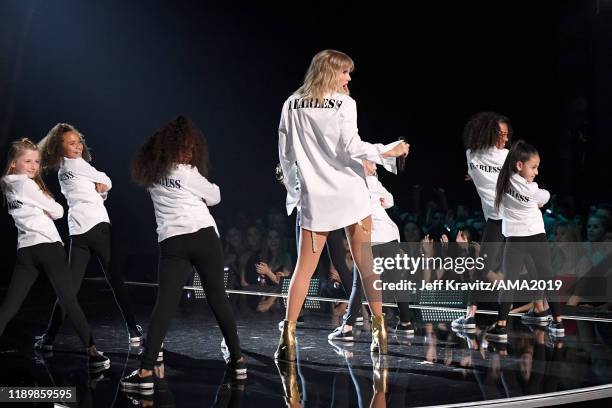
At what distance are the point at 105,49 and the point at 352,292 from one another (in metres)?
4.49

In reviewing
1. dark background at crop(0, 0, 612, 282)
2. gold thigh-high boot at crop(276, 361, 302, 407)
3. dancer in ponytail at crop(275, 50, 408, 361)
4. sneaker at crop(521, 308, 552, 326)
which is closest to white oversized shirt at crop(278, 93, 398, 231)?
dancer in ponytail at crop(275, 50, 408, 361)

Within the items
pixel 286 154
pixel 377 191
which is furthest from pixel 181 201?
pixel 377 191

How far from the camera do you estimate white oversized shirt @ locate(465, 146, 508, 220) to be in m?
4.70

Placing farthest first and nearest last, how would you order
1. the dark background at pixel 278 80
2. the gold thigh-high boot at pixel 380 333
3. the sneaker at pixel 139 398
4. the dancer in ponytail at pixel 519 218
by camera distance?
1. the dark background at pixel 278 80
2. the dancer in ponytail at pixel 519 218
3. the gold thigh-high boot at pixel 380 333
4. the sneaker at pixel 139 398

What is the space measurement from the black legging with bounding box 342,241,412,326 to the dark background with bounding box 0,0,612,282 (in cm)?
209

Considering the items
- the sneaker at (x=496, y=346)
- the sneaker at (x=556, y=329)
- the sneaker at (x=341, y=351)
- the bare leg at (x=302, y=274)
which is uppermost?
the bare leg at (x=302, y=274)

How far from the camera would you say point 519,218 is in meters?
4.48

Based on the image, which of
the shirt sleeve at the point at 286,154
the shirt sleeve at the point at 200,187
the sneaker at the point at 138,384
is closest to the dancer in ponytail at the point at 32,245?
the sneaker at the point at 138,384

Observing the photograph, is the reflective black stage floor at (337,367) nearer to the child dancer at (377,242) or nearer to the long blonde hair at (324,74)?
the child dancer at (377,242)

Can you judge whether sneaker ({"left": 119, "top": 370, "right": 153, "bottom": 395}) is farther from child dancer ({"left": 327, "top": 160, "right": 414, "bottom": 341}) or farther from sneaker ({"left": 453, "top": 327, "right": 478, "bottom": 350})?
sneaker ({"left": 453, "top": 327, "right": 478, "bottom": 350})

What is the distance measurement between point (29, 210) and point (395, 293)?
2158mm

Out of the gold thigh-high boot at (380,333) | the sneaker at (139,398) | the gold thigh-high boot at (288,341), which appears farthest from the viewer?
the gold thigh-high boot at (380,333)

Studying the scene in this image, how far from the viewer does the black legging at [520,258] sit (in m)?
4.46

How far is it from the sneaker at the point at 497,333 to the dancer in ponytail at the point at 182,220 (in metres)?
1.50
